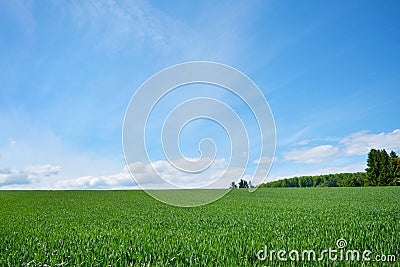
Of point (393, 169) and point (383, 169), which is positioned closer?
point (393, 169)

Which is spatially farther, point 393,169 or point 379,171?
point 379,171

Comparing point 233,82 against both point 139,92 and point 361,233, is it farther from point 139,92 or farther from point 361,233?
point 361,233

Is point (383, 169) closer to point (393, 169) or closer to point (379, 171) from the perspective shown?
point (379, 171)

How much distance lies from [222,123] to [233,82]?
6.25ft

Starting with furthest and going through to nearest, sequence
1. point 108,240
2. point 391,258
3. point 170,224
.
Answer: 1. point 170,224
2. point 108,240
3. point 391,258

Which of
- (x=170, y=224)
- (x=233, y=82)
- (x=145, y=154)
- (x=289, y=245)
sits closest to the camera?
(x=289, y=245)

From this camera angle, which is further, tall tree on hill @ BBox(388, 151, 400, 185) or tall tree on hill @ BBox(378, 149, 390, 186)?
tall tree on hill @ BBox(378, 149, 390, 186)

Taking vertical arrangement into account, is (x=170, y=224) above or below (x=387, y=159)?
below

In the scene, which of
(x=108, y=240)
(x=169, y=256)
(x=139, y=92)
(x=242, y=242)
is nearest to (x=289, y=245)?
(x=242, y=242)

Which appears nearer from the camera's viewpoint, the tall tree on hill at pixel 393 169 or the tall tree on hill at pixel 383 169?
the tall tree on hill at pixel 393 169

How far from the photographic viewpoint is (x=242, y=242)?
766 cm

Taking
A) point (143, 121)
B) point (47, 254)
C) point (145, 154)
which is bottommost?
point (47, 254)

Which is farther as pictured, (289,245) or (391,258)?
(289,245)

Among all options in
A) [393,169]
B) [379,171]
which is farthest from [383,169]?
[393,169]
